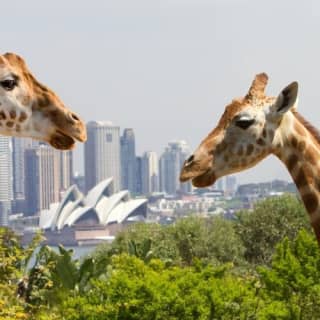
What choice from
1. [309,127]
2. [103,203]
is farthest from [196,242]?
[103,203]

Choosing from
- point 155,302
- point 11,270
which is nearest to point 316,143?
point 11,270

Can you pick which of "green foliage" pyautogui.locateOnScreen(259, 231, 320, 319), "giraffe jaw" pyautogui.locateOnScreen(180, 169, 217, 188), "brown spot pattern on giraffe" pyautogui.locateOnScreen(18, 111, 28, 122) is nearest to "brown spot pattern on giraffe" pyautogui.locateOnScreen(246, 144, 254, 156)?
"giraffe jaw" pyautogui.locateOnScreen(180, 169, 217, 188)

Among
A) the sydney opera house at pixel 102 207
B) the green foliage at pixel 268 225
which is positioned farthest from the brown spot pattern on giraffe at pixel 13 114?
the sydney opera house at pixel 102 207

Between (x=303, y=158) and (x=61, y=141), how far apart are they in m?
1.98

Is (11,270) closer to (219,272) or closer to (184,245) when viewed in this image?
(219,272)

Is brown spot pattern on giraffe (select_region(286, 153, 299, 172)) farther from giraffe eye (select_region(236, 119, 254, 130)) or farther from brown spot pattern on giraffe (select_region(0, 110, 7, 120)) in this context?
brown spot pattern on giraffe (select_region(0, 110, 7, 120))

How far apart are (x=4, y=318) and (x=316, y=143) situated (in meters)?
6.93

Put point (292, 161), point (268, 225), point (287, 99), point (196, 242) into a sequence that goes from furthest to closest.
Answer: point (196, 242) < point (268, 225) < point (292, 161) < point (287, 99)

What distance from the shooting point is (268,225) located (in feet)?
176

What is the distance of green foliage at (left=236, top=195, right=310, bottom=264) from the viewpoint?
5288 centimetres

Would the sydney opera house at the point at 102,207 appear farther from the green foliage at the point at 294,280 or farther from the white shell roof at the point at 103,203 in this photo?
the green foliage at the point at 294,280

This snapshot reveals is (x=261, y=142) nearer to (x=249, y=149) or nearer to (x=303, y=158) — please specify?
(x=249, y=149)

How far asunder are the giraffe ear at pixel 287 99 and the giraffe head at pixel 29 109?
1670 millimetres

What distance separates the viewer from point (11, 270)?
19.0 meters
